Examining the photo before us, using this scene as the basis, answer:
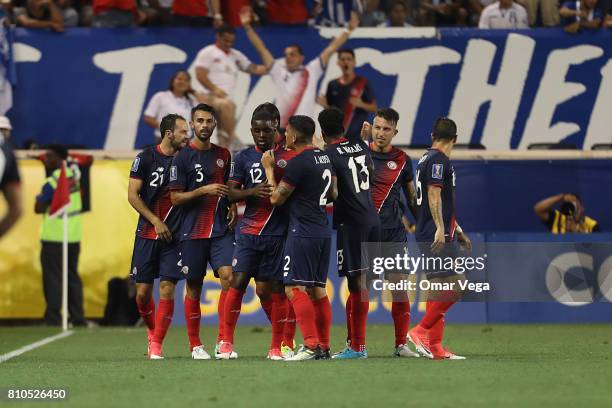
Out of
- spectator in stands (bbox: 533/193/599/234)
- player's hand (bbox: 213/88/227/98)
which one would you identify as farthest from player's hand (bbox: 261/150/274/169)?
player's hand (bbox: 213/88/227/98)

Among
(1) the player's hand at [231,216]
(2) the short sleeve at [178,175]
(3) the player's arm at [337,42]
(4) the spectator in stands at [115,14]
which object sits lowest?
(1) the player's hand at [231,216]

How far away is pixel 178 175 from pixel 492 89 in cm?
1045

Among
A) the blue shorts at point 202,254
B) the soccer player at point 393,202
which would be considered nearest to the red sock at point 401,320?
the soccer player at point 393,202

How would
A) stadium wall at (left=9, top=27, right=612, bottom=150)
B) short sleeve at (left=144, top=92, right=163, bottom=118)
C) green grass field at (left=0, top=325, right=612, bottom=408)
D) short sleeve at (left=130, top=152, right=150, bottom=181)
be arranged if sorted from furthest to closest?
stadium wall at (left=9, top=27, right=612, bottom=150) → short sleeve at (left=144, top=92, right=163, bottom=118) → short sleeve at (left=130, top=152, right=150, bottom=181) → green grass field at (left=0, top=325, right=612, bottom=408)

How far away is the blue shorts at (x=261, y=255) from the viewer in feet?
41.1

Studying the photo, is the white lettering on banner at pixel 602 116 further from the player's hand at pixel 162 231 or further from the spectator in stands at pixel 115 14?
the player's hand at pixel 162 231

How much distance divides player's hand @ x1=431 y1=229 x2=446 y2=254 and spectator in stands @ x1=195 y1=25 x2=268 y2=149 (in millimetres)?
8709

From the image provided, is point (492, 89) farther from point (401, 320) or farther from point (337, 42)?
point (401, 320)

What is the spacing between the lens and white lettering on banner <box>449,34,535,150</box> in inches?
862

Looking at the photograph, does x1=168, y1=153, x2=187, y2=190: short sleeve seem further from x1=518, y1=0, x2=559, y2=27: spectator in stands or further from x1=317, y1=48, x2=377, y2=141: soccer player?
x1=518, y1=0, x2=559, y2=27: spectator in stands

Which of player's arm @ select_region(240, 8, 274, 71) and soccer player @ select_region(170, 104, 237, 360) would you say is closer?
soccer player @ select_region(170, 104, 237, 360)

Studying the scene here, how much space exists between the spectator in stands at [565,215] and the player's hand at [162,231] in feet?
28.5

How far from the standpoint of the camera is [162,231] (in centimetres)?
1274

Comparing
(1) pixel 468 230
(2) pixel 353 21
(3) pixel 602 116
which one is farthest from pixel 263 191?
(3) pixel 602 116
